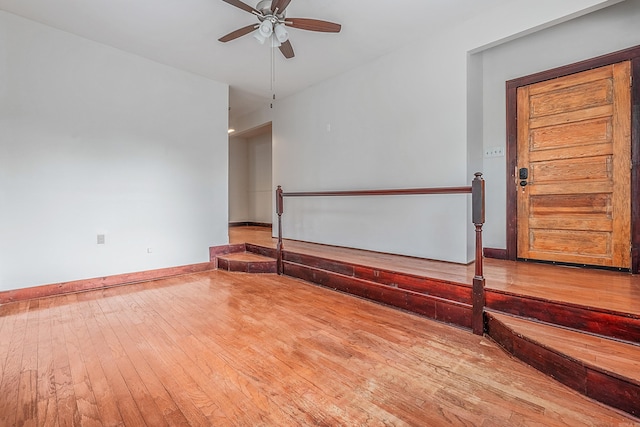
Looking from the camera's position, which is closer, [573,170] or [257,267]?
[573,170]

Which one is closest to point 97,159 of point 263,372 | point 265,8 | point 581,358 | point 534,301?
point 265,8

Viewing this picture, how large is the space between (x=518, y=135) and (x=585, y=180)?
0.83 m

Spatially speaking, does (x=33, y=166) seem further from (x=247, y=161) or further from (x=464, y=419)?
(x=247, y=161)

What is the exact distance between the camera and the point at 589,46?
298 centimetres

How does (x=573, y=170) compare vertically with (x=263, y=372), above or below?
above

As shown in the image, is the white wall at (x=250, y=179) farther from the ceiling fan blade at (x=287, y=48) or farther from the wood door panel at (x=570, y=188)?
the wood door panel at (x=570, y=188)

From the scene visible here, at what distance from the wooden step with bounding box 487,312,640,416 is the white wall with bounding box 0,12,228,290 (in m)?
4.16

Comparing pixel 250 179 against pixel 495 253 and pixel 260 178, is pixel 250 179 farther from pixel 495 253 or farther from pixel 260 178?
pixel 495 253

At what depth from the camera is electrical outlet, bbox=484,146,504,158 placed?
11.8 ft

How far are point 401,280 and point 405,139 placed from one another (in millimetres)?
1879

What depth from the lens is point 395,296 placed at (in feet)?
9.48

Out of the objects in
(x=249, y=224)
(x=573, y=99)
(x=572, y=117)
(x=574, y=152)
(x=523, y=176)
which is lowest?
(x=249, y=224)

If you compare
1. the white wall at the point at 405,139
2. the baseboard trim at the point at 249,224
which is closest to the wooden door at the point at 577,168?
the white wall at the point at 405,139

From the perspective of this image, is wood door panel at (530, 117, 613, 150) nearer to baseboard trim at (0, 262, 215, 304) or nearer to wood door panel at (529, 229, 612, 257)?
wood door panel at (529, 229, 612, 257)
